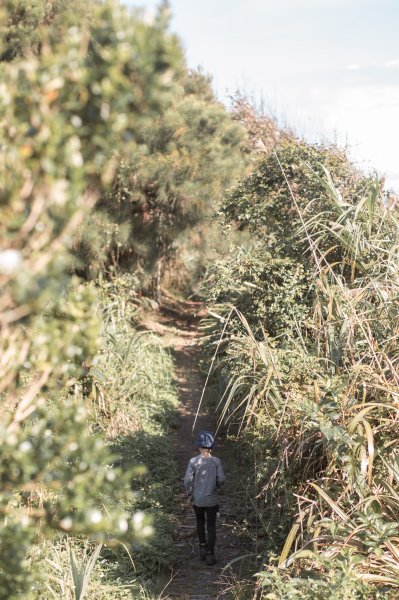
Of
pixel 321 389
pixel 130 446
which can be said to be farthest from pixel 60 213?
pixel 130 446

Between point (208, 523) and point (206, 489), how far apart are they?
0.33 m

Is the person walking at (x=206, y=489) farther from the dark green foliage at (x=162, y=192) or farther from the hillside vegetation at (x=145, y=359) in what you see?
the dark green foliage at (x=162, y=192)

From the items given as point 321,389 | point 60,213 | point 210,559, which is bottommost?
point 210,559

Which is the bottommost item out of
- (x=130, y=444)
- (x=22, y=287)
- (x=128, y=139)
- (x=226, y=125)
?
(x=130, y=444)

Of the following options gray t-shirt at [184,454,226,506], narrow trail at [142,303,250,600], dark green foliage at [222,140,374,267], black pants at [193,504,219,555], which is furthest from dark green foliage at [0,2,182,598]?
dark green foliage at [222,140,374,267]

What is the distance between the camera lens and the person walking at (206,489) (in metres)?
6.61

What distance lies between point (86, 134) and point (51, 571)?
163 inches

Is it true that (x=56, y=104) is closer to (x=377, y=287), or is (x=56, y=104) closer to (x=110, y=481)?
(x=110, y=481)

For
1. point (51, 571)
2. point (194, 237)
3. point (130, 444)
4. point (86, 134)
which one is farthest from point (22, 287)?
point (194, 237)

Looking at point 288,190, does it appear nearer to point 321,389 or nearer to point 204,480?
point 321,389

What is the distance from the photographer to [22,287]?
6.01ft

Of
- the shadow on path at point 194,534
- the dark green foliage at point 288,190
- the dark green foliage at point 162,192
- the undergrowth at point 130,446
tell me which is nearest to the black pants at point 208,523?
the shadow on path at point 194,534

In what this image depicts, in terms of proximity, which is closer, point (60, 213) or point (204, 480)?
point (60, 213)

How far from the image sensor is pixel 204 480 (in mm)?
6633
